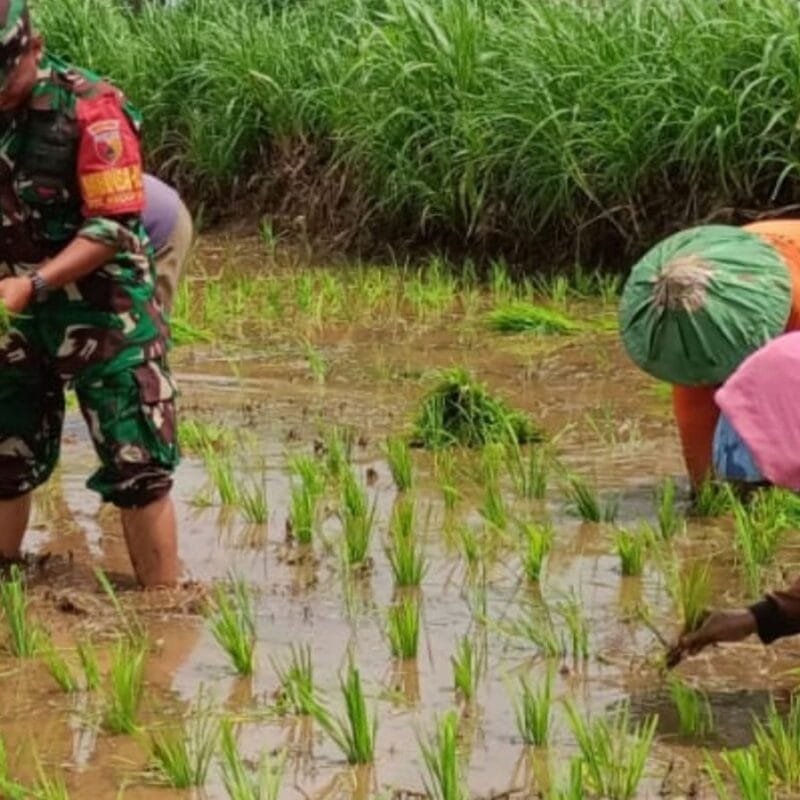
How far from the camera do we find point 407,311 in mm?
8586

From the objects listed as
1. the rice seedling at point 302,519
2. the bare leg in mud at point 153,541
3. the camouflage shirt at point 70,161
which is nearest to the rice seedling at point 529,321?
the rice seedling at point 302,519

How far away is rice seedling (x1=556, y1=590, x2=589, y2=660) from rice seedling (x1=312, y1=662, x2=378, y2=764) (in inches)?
24.0

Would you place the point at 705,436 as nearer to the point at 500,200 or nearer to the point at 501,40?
the point at 500,200

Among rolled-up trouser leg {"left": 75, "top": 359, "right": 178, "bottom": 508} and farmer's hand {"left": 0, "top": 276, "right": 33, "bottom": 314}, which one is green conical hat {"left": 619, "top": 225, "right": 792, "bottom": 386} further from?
farmer's hand {"left": 0, "top": 276, "right": 33, "bottom": 314}

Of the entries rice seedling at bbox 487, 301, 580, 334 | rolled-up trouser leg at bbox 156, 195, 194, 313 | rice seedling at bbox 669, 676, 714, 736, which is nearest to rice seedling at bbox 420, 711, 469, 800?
rice seedling at bbox 669, 676, 714, 736

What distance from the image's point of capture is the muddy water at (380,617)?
3467 mm

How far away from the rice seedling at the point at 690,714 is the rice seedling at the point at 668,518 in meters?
1.25

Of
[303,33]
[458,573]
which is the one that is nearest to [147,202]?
[458,573]

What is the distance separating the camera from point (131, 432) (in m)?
4.49

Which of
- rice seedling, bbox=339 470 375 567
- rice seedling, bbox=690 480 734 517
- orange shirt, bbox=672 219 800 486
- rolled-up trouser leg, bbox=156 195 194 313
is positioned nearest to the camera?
rice seedling, bbox=339 470 375 567

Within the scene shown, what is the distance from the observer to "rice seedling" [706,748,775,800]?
9.80 feet

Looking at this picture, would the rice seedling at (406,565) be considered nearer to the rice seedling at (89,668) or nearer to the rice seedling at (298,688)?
the rice seedling at (298,688)

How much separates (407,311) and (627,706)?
5.00 m

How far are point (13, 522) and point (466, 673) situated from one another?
1.42 metres
